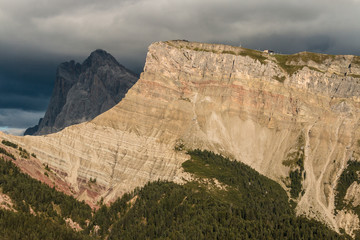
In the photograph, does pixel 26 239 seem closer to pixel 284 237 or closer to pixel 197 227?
pixel 197 227

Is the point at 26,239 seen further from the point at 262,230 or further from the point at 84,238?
the point at 262,230

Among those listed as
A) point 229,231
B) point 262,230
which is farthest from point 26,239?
point 262,230

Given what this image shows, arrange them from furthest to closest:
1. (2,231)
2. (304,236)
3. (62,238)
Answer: (304,236) → (62,238) → (2,231)

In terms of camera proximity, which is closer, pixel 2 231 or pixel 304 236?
pixel 2 231

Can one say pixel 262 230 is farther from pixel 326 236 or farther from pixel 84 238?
pixel 84 238

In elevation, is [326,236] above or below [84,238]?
above

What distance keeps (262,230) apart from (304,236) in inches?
722

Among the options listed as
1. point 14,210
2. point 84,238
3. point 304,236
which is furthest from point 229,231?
point 14,210

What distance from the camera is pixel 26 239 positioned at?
174m

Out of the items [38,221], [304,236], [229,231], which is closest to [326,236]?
[304,236]

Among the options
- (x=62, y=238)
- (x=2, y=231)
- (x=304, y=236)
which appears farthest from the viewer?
(x=304, y=236)

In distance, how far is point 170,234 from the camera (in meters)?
198

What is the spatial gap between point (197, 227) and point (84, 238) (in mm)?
49393

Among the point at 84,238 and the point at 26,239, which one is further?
the point at 84,238
